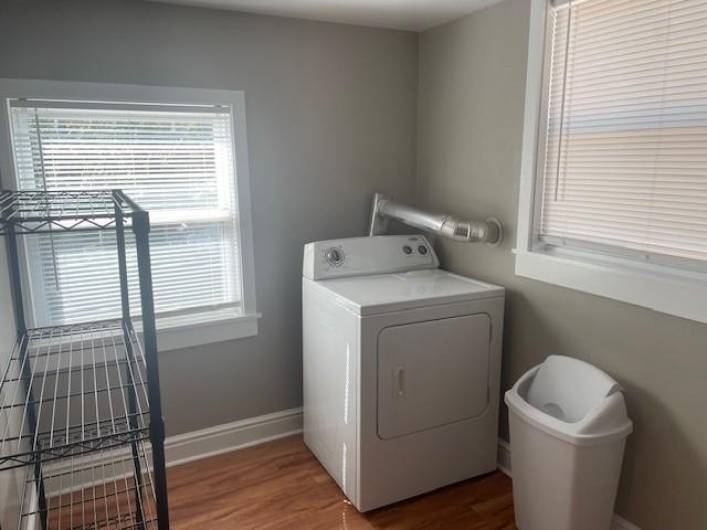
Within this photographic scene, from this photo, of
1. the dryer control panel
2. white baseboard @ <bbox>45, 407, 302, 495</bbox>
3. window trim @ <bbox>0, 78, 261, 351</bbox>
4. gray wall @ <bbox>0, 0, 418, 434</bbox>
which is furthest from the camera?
the dryer control panel

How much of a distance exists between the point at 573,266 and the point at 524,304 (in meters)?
0.34

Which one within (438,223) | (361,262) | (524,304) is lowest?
(524,304)

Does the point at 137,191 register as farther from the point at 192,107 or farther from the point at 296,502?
the point at 296,502

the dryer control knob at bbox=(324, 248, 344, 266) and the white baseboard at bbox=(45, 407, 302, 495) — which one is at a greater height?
the dryer control knob at bbox=(324, 248, 344, 266)

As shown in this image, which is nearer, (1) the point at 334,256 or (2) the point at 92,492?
(2) the point at 92,492

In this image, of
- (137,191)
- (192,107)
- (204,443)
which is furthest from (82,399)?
(192,107)

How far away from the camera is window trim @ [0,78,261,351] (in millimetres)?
1996

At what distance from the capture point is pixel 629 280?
177 cm

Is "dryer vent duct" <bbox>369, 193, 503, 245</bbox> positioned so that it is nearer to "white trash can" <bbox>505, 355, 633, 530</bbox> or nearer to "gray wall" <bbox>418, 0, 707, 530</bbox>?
"gray wall" <bbox>418, 0, 707, 530</bbox>

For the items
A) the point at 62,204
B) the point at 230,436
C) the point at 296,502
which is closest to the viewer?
the point at 62,204

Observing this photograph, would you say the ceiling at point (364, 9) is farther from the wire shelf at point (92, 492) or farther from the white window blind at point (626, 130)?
the wire shelf at point (92, 492)

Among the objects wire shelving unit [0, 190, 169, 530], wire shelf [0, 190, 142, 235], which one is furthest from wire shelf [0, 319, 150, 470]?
wire shelf [0, 190, 142, 235]

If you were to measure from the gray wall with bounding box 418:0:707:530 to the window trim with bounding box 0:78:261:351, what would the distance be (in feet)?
3.30

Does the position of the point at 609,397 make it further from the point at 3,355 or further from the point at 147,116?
the point at 147,116
